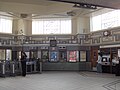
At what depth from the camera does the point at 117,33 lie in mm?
14625

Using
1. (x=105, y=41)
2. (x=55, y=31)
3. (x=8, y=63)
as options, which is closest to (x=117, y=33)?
(x=105, y=41)

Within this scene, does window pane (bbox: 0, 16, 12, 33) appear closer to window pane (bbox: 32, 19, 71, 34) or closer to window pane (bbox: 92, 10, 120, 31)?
window pane (bbox: 32, 19, 71, 34)

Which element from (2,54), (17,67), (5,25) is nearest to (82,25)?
(5,25)

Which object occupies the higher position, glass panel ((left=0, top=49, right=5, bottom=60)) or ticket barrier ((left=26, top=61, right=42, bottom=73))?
glass panel ((left=0, top=49, right=5, bottom=60))

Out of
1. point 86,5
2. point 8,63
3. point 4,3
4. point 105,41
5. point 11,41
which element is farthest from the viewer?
point 11,41

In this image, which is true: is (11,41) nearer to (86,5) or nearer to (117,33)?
(117,33)

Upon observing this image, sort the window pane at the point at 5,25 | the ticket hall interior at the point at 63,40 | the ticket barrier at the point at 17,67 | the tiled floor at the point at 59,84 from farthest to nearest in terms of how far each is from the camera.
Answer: the window pane at the point at 5,25 < the ticket hall interior at the point at 63,40 < the ticket barrier at the point at 17,67 < the tiled floor at the point at 59,84

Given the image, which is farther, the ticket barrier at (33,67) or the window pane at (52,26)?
the window pane at (52,26)

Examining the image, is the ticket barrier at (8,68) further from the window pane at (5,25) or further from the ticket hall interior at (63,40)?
the window pane at (5,25)

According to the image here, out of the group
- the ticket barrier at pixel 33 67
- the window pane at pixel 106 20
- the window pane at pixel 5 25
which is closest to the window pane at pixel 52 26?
the window pane at pixel 5 25

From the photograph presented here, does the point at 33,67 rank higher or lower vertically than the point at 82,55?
lower

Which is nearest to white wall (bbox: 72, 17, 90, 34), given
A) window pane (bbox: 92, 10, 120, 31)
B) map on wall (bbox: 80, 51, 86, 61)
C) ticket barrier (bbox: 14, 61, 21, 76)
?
window pane (bbox: 92, 10, 120, 31)

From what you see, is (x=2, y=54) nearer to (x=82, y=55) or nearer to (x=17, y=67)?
(x=17, y=67)

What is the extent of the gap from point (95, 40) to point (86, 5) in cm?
1162
